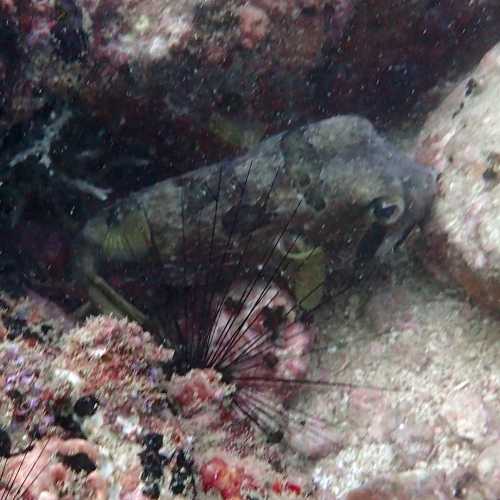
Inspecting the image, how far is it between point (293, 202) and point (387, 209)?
27.3 inches

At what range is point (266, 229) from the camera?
4422 millimetres

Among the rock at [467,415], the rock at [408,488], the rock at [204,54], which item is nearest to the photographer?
the rock at [408,488]

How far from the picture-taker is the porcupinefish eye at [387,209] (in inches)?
169

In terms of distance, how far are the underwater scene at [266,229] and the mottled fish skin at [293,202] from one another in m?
0.02

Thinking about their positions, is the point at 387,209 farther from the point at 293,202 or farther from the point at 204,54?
the point at 204,54

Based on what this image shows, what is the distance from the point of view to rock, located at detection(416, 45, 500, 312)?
12.9 ft

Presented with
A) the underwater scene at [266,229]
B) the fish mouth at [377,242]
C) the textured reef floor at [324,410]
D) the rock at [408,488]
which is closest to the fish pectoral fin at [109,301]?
the underwater scene at [266,229]

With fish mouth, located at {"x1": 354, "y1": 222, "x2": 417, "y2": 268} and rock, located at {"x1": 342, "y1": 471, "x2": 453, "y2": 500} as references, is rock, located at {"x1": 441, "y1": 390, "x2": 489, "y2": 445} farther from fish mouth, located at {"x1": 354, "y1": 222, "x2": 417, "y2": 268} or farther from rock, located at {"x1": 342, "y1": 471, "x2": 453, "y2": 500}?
fish mouth, located at {"x1": 354, "y1": 222, "x2": 417, "y2": 268}

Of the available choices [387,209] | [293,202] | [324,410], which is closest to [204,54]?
[293,202]

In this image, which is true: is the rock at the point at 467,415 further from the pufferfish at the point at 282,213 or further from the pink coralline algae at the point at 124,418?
the pufferfish at the point at 282,213

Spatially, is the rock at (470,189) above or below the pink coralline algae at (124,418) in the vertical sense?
above

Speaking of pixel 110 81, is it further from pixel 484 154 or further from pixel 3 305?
pixel 484 154

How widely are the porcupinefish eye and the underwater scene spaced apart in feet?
0.03

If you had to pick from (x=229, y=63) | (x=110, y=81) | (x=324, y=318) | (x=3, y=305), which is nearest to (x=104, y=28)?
(x=110, y=81)
